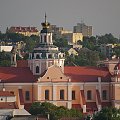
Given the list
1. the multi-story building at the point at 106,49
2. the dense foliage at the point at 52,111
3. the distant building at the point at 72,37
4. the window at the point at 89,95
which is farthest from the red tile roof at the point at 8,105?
the distant building at the point at 72,37

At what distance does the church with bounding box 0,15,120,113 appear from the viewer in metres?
79.5

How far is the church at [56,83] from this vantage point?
79500 mm

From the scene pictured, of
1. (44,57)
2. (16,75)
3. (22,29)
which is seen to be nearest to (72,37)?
(22,29)

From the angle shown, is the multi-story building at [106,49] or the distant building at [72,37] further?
the distant building at [72,37]

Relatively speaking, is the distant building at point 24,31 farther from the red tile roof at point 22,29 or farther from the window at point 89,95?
the window at point 89,95

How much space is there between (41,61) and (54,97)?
258 cm

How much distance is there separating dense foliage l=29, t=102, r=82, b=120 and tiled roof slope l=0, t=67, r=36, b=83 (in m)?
3.92

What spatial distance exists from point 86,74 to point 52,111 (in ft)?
32.7

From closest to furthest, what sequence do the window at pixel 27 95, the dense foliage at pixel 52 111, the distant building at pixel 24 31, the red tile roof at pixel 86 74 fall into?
the dense foliage at pixel 52 111 → the window at pixel 27 95 → the red tile roof at pixel 86 74 → the distant building at pixel 24 31

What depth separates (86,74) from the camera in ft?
268

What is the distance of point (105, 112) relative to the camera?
229 feet

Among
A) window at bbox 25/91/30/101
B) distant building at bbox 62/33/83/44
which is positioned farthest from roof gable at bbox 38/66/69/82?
distant building at bbox 62/33/83/44

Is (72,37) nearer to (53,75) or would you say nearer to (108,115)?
(53,75)

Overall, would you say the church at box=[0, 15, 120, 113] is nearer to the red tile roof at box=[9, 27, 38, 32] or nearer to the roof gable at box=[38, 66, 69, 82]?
the roof gable at box=[38, 66, 69, 82]
